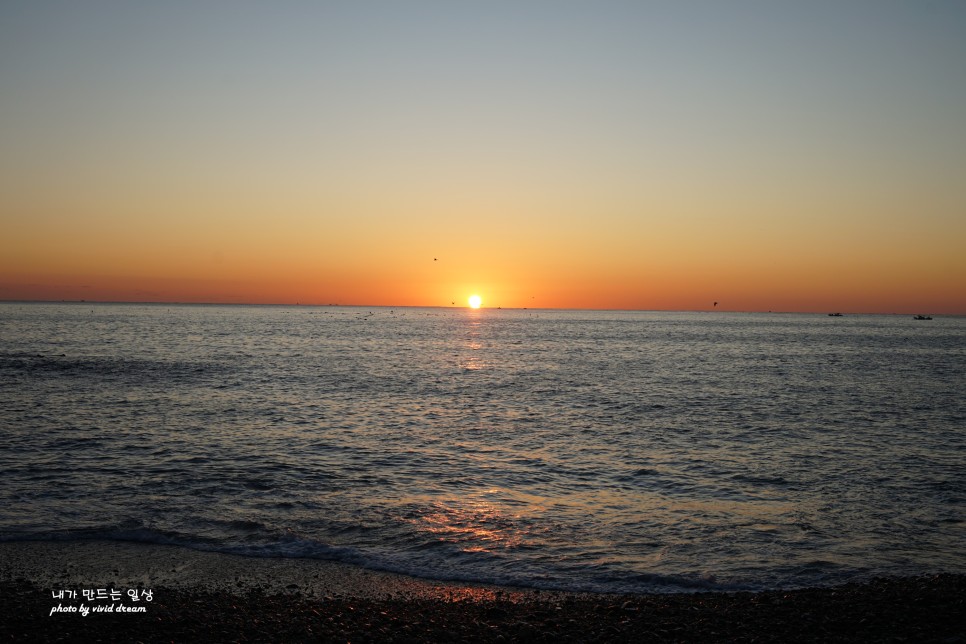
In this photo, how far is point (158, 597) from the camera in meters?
11.2

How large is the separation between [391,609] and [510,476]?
34.7 ft

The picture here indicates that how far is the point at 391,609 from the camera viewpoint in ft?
35.7

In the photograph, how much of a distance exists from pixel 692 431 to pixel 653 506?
44.4 ft

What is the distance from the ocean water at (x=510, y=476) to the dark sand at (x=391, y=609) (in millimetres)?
1106

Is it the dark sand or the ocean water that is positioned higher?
the dark sand

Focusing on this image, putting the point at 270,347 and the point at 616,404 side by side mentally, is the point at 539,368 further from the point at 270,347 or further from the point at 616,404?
the point at 270,347

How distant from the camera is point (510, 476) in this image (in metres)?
21.2

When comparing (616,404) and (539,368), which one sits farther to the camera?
(539,368)

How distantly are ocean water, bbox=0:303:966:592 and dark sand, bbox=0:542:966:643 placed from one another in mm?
1106

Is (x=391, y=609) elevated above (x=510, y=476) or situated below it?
above

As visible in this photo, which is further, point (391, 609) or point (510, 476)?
point (510, 476)

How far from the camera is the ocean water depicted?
14.1 metres

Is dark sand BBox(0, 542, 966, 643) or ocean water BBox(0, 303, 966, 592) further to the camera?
ocean water BBox(0, 303, 966, 592)

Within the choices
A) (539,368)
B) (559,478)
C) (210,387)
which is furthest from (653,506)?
(539,368)
